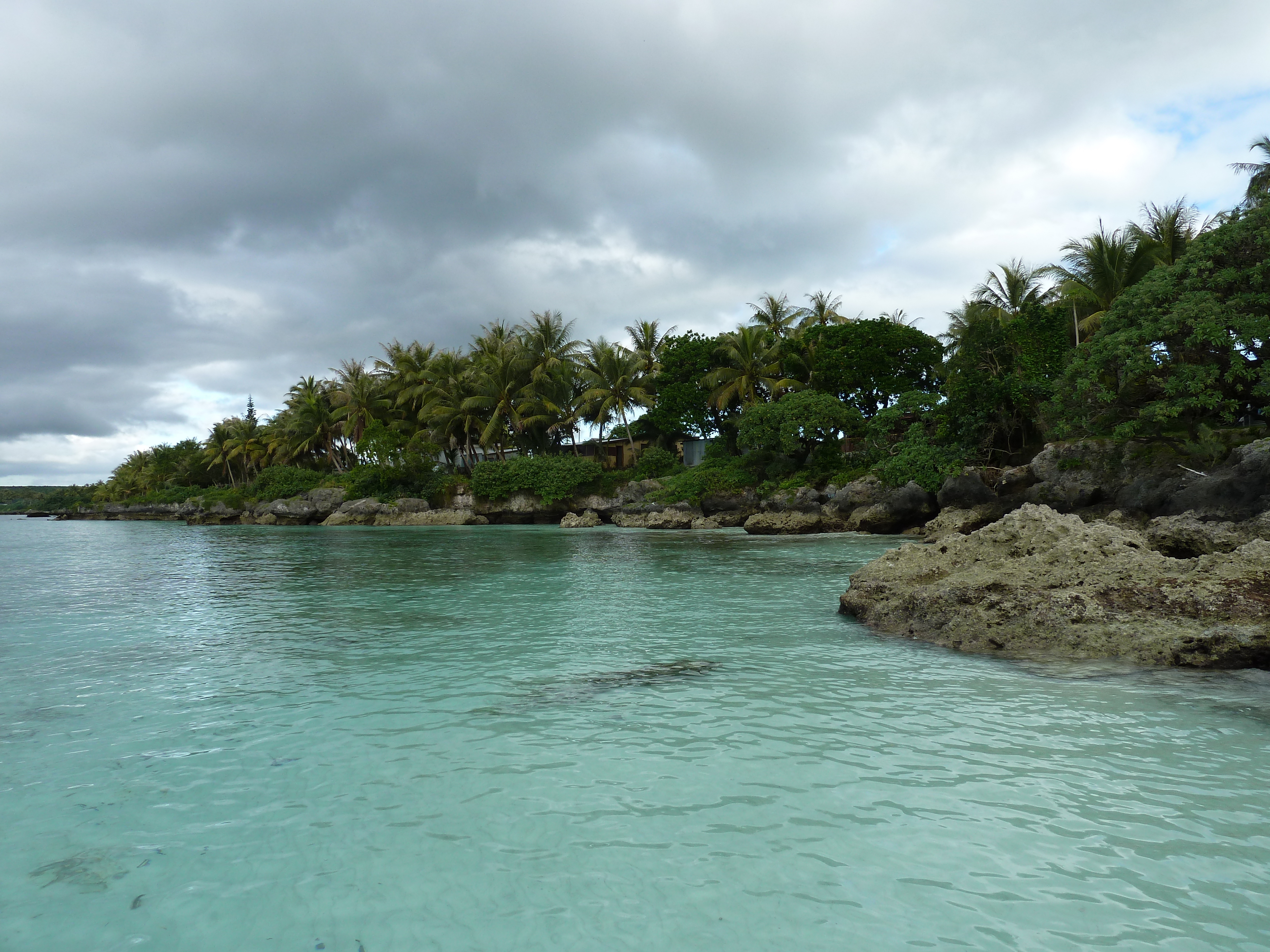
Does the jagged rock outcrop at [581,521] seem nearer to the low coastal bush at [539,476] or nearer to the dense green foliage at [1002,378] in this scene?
the low coastal bush at [539,476]

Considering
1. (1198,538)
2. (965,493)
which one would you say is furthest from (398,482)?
(1198,538)

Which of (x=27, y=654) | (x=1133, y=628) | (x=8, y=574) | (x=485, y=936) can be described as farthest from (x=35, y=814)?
(x=8, y=574)

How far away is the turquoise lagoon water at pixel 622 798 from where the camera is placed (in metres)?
2.64

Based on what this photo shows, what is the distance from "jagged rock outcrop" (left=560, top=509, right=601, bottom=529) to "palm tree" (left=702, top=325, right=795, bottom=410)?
925 cm

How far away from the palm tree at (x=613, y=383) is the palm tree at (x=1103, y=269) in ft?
71.0

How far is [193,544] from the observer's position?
2691 cm

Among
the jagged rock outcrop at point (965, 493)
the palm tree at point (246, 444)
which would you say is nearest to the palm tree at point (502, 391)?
the jagged rock outcrop at point (965, 493)

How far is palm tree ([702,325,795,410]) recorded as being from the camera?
36438 mm

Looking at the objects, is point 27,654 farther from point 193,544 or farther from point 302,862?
point 193,544

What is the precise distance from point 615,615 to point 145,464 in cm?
9814

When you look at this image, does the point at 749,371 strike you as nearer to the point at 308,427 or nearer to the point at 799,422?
the point at 799,422

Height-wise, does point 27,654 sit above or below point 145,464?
below

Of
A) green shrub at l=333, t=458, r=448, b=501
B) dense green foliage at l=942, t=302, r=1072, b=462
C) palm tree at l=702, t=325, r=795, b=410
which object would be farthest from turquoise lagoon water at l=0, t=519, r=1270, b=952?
green shrub at l=333, t=458, r=448, b=501

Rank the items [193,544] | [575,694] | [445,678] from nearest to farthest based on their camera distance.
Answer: [575,694] → [445,678] → [193,544]
